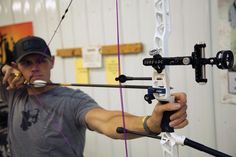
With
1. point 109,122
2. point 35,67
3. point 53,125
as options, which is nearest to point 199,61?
point 109,122

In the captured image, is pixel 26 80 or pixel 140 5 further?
pixel 140 5

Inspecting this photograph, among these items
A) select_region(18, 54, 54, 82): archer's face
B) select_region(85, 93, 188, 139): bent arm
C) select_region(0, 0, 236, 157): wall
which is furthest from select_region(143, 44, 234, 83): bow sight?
select_region(18, 54, 54, 82): archer's face

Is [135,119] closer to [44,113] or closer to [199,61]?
[199,61]

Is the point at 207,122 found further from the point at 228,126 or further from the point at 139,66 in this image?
the point at 139,66

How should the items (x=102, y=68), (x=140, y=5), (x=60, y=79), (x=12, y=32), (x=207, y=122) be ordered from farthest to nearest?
1. (x=12, y=32)
2. (x=60, y=79)
3. (x=102, y=68)
4. (x=140, y=5)
5. (x=207, y=122)

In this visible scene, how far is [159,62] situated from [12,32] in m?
1.93

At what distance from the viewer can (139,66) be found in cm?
177

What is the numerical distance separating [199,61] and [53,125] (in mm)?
903

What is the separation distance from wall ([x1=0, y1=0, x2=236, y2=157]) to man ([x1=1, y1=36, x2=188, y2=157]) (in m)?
0.44

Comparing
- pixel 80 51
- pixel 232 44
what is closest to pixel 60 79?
pixel 80 51

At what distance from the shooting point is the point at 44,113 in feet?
4.93

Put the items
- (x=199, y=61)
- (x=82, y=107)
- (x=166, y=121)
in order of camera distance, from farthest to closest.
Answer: (x=82, y=107) → (x=166, y=121) → (x=199, y=61)

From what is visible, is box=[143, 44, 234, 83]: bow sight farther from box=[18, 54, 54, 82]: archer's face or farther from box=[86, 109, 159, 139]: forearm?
box=[18, 54, 54, 82]: archer's face

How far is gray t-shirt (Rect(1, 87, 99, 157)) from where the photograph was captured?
1441 mm
